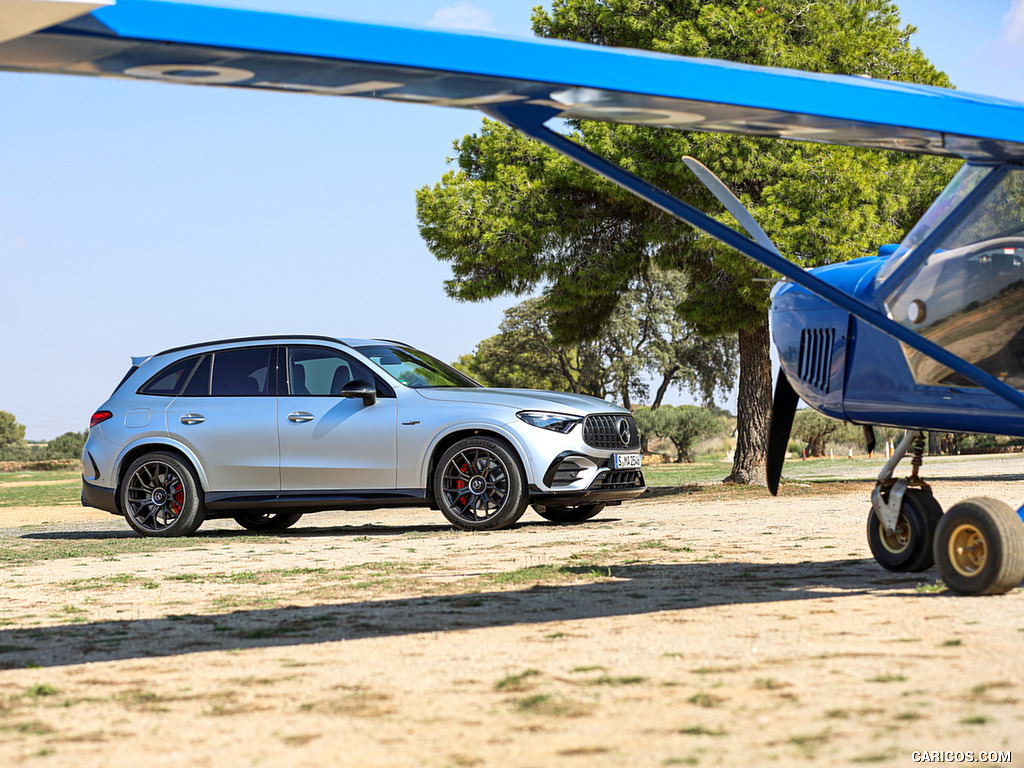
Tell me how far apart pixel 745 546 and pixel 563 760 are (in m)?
5.89

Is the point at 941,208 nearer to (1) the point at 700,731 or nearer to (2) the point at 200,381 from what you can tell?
(1) the point at 700,731

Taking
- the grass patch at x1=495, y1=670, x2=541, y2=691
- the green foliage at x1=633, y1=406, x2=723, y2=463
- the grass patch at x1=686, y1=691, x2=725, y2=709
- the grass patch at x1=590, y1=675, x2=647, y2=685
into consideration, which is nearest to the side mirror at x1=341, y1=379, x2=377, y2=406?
the grass patch at x1=495, y1=670, x2=541, y2=691

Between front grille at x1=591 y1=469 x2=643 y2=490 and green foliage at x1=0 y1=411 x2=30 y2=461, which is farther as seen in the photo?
green foliage at x1=0 y1=411 x2=30 y2=461

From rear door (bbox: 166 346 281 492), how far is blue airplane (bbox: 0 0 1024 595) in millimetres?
5541

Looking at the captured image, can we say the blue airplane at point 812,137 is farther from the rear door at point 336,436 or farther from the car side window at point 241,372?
the car side window at point 241,372

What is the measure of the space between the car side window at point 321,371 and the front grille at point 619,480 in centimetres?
248

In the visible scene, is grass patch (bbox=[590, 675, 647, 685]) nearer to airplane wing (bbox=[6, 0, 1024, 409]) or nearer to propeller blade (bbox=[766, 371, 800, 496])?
airplane wing (bbox=[6, 0, 1024, 409])

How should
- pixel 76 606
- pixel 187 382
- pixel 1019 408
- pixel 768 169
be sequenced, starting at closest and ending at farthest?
pixel 1019 408 < pixel 76 606 < pixel 187 382 < pixel 768 169

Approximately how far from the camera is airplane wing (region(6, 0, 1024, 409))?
3.79m

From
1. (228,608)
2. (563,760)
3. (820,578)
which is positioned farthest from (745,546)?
(563,760)

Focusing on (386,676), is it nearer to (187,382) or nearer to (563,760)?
(563,760)

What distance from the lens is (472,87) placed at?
14.2 feet

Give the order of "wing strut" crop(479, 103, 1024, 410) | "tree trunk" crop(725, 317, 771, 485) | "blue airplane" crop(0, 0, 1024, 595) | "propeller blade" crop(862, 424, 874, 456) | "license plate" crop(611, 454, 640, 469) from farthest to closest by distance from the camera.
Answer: "tree trunk" crop(725, 317, 771, 485)
"license plate" crop(611, 454, 640, 469)
"propeller blade" crop(862, 424, 874, 456)
"wing strut" crop(479, 103, 1024, 410)
"blue airplane" crop(0, 0, 1024, 595)

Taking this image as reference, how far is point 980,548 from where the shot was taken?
5.79 m
